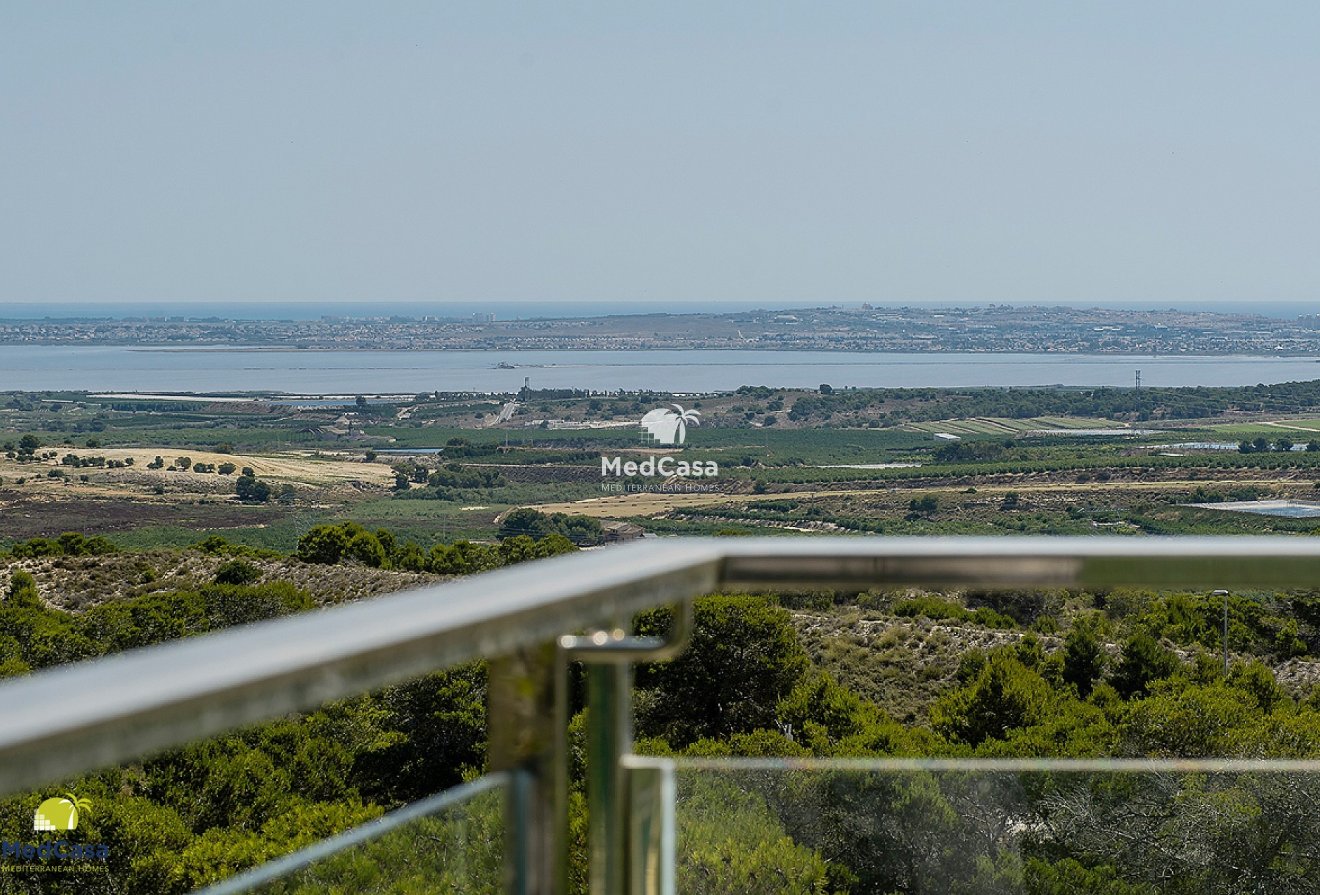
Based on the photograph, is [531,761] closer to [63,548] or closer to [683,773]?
[683,773]

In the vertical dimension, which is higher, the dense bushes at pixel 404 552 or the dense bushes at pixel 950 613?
the dense bushes at pixel 950 613

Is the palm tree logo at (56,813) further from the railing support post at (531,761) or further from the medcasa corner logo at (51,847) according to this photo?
the railing support post at (531,761)

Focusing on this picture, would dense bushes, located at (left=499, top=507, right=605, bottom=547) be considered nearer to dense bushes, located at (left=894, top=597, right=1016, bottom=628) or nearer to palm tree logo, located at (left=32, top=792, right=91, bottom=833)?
dense bushes, located at (left=894, top=597, right=1016, bottom=628)

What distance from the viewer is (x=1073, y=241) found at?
104000 mm

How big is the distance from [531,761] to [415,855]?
96mm

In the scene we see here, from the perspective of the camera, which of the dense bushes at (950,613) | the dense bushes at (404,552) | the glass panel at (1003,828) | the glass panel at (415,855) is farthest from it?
the dense bushes at (404,552)

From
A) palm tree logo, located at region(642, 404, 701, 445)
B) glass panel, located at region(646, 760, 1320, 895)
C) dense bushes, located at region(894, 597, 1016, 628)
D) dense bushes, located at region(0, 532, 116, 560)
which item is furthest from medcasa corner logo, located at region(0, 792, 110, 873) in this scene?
palm tree logo, located at region(642, 404, 701, 445)

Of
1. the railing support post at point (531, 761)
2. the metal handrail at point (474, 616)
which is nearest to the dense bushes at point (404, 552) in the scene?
the metal handrail at point (474, 616)

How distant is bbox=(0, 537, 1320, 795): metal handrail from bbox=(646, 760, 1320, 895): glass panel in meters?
0.19

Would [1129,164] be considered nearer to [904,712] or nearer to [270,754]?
[904,712]

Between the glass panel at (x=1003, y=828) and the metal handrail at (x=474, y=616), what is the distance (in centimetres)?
19

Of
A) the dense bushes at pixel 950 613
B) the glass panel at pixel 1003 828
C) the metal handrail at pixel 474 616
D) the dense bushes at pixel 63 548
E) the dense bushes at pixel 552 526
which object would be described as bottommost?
the dense bushes at pixel 552 526

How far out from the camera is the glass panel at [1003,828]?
1210mm

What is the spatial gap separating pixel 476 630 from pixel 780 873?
641 millimetres
